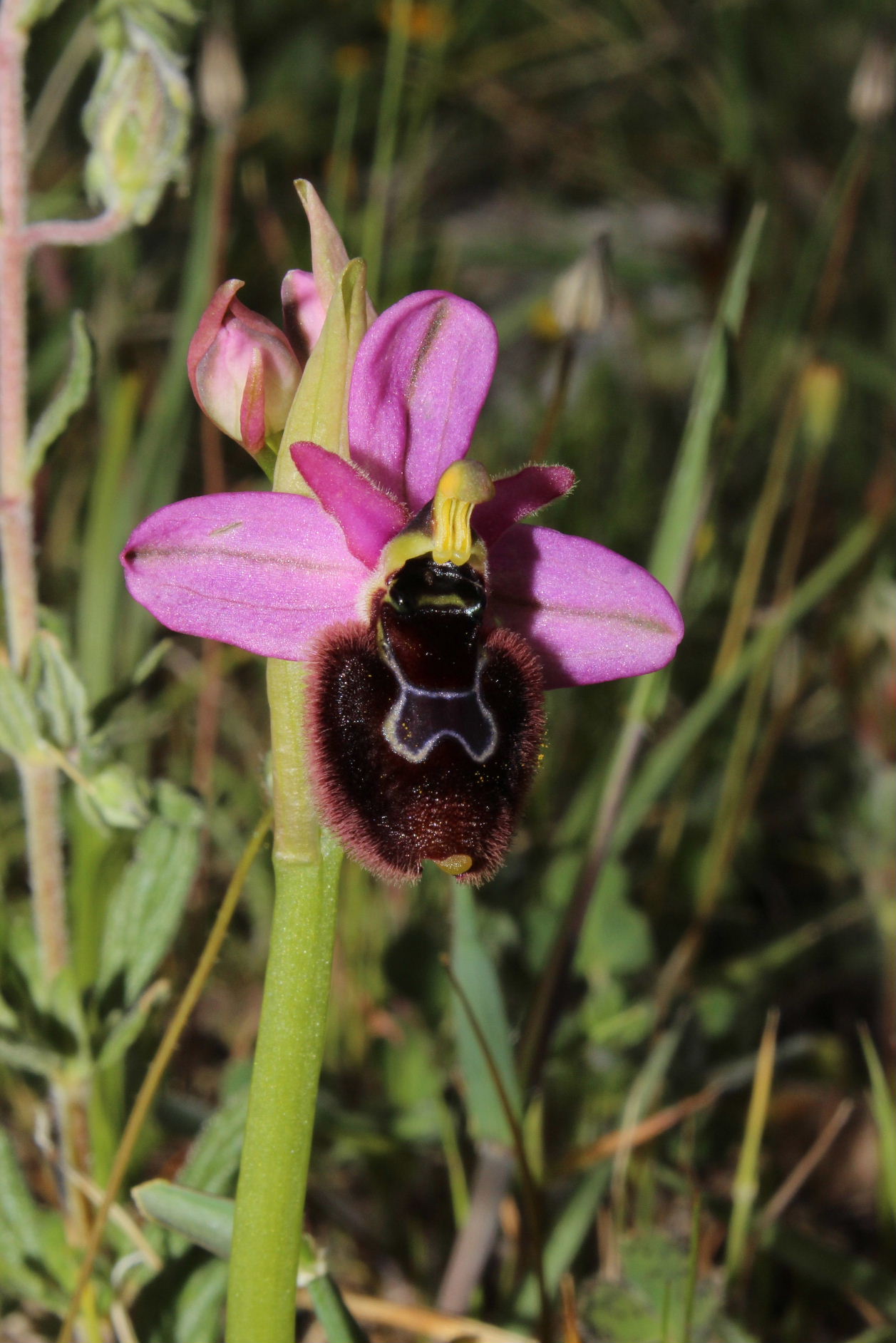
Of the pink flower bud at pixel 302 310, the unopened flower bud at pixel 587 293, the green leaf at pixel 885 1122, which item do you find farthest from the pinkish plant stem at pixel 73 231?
the green leaf at pixel 885 1122

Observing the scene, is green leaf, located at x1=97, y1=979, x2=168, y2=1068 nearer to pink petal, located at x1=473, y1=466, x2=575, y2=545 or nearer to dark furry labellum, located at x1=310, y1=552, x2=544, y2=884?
dark furry labellum, located at x1=310, y1=552, x2=544, y2=884

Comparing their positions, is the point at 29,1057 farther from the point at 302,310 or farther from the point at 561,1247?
the point at 302,310

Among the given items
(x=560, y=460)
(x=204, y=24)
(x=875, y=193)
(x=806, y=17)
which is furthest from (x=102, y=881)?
(x=806, y=17)

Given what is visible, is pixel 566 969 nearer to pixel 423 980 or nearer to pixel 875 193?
pixel 423 980

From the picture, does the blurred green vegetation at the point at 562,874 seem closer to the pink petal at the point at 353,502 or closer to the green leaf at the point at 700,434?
the green leaf at the point at 700,434

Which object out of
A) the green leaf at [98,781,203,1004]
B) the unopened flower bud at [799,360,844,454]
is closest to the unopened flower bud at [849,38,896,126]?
the unopened flower bud at [799,360,844,454]

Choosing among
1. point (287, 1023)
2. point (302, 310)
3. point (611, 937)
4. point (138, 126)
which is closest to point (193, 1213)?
point (287, 1023)
